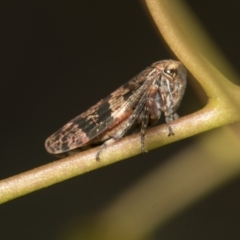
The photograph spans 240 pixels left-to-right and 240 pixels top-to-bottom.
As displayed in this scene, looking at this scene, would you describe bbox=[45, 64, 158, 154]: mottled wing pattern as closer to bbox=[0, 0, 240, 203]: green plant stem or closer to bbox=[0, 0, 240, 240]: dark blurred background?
bbox=[0, 0, 240, 203]: green plant stem

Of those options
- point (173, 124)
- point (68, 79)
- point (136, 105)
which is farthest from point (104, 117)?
point (68, 79)

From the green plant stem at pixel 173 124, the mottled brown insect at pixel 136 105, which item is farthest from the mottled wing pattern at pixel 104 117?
the green plant stem at pixel 173 124

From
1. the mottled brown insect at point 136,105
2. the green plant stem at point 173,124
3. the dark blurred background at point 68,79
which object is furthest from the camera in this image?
the dark blurred background at point 68,79

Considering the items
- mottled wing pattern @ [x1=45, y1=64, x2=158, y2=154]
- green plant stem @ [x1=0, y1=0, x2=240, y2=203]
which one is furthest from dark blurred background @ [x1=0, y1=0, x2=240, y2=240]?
green plant stem @ [x1=0, y1=0, x2=240, y2=203]

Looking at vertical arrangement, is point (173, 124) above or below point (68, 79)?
below

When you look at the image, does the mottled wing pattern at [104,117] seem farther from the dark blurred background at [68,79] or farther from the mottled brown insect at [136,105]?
the dark blurred background at [68,79]

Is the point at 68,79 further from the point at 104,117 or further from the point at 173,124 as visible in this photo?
the point at 173,124
